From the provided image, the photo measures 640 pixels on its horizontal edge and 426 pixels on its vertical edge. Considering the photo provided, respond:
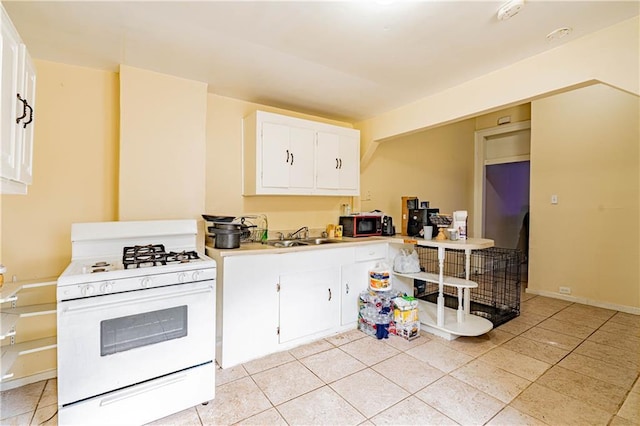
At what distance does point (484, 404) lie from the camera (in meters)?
1.80

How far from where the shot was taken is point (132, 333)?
163 centimetres

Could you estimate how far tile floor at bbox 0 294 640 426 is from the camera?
5.59 feet

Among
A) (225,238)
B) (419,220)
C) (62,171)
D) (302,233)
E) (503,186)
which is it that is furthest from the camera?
(503,186)

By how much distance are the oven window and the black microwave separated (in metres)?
1.92

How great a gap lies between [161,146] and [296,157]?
119cm

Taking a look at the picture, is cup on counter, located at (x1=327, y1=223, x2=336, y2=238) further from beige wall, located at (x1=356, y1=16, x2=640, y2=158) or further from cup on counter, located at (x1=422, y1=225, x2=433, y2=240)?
beige wall, located at (x1=356, y1=16, x2=640, y2=158)

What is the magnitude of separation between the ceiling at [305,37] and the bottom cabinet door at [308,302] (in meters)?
1.71

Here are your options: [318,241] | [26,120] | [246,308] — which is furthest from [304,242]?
[26,120]

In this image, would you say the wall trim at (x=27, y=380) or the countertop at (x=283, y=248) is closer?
the wall trim at (x=27, y=380)

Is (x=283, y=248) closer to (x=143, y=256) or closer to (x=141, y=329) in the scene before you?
(x=143, y=256)

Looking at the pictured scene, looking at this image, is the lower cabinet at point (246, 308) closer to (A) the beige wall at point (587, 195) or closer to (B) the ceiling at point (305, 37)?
(B) the ceiling at point (305, 37)

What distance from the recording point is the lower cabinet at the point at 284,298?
88.9 inches

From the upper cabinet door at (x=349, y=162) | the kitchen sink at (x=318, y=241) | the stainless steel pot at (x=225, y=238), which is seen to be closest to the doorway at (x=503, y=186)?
the upper cabinet door at (x=349, y=162)

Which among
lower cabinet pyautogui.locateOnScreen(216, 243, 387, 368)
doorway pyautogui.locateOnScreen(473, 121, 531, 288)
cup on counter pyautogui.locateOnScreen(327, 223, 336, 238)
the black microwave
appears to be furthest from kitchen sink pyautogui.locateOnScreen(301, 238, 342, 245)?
doorway pyautogui.locateOnScreen(473, 121, 531, 288)
